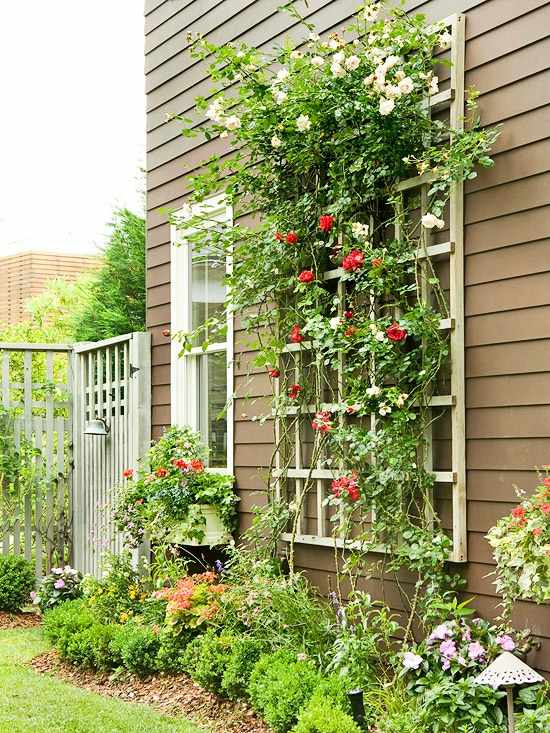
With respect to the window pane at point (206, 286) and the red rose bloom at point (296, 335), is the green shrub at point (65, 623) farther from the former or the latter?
the red rose bloom at point (296, 335)

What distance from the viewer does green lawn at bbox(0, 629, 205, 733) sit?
15.0 ft

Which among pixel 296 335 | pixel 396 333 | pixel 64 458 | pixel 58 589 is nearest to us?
pixel 396 333

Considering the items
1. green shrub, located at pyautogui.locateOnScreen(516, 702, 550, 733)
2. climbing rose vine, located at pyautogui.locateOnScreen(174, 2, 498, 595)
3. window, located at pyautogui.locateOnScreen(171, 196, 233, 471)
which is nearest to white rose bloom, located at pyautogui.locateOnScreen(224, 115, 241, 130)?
climbing rose vine, located at pyautogui.locateOnScreen(174, 2, 498, 595)

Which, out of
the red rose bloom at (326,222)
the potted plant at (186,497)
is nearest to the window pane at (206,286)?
the potted plant at (186,497)

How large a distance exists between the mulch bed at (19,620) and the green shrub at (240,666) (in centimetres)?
275

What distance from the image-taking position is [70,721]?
467 cm

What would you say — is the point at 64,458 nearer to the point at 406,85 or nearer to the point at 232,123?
the point at 232,123

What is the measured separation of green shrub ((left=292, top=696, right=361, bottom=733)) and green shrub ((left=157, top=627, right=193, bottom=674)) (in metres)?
1.47

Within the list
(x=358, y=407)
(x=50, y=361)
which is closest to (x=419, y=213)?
(x=358, y=407)

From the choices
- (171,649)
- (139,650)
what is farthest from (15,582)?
(171,649)

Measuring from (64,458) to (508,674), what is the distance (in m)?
5.48

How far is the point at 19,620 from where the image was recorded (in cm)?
730

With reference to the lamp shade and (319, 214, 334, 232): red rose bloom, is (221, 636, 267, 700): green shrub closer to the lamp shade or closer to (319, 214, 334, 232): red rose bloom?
the lamp shade

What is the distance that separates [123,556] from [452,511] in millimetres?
3011
